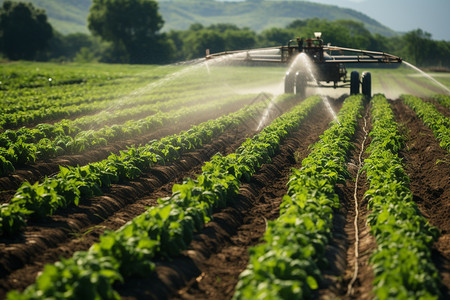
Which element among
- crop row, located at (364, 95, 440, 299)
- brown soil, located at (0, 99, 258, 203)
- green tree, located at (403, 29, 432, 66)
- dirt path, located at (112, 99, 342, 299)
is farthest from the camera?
green tree, located at (403, 29, 432, 66)

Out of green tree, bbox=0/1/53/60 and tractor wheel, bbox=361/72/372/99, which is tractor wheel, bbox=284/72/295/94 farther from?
green tree, bbox=0/1/53/60

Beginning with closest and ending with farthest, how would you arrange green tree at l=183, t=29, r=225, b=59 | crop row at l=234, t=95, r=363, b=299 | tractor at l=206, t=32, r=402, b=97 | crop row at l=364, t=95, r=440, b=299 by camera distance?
crop row at l=234, t=95, r=363, b=299 < crop row at l=364, t=95, r=440, b=299 < tractor at l=206, t=32, r=402, b=97 < green tree at l=183, t=29, r=225, b=59

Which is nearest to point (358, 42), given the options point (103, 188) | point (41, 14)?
point (41, 14)

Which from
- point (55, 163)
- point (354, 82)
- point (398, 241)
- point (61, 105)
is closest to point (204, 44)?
point (354, 82)

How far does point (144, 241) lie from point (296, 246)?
5.75ft

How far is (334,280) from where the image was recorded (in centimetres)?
599

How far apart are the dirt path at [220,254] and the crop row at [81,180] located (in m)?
2.25

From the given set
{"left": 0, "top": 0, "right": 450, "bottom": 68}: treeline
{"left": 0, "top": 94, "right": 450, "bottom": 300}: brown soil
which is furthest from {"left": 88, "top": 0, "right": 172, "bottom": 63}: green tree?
{"left": 0, "top": 94, "right": 450, "bottom": 300}: brown soil

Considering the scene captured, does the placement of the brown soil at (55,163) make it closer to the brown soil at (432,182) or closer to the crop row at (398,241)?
the crop row at (398,241)

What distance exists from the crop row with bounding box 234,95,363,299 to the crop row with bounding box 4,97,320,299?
3.56ft

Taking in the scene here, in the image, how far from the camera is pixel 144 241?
18.7ft

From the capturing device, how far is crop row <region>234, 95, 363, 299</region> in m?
4.72

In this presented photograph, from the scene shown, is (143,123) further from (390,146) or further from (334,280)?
(334,280)

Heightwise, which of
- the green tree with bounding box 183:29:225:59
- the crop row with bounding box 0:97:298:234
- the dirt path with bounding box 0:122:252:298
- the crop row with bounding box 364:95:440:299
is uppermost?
the green tree with bounding box 183:29:225:59
